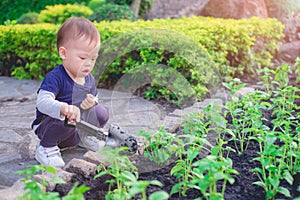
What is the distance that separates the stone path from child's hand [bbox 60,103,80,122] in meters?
0.25

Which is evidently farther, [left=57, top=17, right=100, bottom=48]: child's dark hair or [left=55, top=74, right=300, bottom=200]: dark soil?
[left=57, top=17, right=100, bottom=48]: child's dark hair

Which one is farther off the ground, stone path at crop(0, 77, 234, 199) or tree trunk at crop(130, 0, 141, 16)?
stone path at crop(0, 77, 234, 199)

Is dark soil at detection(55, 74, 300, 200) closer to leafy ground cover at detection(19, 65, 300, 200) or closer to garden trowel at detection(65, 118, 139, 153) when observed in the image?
leafy ground cover at detection(19, 65, 300, 200)

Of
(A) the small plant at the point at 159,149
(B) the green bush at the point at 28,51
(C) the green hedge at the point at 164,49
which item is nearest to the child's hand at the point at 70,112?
(A) the small plant at the point at 159,149

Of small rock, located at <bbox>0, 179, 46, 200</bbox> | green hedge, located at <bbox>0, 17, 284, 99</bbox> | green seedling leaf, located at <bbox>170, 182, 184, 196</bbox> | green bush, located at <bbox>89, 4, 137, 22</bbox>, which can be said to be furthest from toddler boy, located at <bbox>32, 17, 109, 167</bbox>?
green bush, located at <bbox>89, 4, 137, 22</bbox>

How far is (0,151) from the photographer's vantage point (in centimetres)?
337

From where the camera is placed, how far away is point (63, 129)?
3.07 m

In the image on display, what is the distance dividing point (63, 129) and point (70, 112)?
25 centimetres

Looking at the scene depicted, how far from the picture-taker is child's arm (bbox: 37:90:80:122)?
2861 mm

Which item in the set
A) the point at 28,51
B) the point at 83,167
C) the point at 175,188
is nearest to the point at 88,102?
the point at 83,167

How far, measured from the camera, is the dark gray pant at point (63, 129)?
304 cm

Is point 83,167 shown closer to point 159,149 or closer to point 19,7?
point 159,149

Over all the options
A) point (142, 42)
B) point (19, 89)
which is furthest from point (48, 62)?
point (142, 42)

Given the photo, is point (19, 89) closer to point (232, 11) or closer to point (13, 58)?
point (13, 58)
